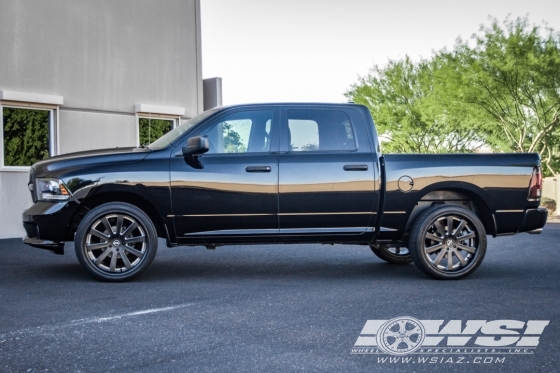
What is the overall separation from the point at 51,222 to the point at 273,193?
230cm

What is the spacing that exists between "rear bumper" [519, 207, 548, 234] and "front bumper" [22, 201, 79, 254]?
15.5 feet

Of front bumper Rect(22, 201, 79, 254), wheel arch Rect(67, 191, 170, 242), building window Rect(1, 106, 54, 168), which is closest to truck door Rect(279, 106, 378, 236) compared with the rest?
wheel arch Rect(67, 191, 170, 242)

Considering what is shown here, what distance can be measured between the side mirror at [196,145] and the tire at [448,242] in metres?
2.36

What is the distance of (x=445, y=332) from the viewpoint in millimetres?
5270

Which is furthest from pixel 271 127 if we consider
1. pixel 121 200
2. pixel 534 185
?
pixel 534 185

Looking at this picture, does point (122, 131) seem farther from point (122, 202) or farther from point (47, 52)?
point (122, 202)

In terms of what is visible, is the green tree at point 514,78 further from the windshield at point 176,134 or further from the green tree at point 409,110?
the windshield at point 176,134

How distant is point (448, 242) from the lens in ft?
26.1

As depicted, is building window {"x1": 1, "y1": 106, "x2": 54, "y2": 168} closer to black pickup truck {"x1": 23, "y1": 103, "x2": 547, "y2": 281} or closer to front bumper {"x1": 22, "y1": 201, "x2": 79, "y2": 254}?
black pickup truck {"x1": 23, "y1": 103, "x2": 547, "y2": 281}

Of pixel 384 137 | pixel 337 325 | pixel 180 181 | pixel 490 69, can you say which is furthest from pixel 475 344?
pixel 384 137

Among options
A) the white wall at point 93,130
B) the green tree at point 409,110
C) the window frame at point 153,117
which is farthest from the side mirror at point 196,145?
the green tree at point 409,110

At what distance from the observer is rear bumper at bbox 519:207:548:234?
26.5ft

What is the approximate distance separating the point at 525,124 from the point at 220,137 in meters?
28.7

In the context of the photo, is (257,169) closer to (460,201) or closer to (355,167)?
(355,167)
